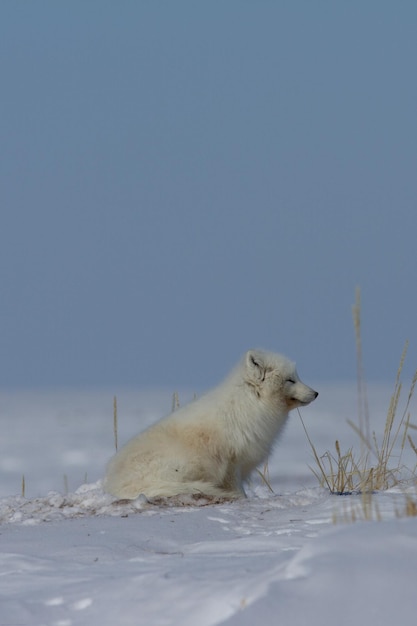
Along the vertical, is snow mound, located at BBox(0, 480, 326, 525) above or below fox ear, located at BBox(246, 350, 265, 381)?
below

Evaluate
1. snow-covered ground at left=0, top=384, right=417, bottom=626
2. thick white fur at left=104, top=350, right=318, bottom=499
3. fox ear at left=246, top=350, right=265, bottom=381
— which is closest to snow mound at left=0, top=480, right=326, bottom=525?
snow-covered ground at left=0, top=384, right=417, bottom=626

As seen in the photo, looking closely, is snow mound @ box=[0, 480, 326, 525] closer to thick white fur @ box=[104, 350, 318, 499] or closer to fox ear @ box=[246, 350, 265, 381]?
thick white fur @ box=[104, 350, 318, 499]

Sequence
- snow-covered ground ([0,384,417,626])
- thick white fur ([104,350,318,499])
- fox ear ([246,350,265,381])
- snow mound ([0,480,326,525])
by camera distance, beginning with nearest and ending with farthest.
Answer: snow-covered ground ([0,384,417,626]), snow mound ([0,480,326,525]), thick white fur ([104,350,318,499]), fox ear ([246,350,265,381])

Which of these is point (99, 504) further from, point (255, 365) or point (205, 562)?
point (205, 562)

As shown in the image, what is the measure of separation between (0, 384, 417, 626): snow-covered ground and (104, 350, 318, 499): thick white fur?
0.34 m

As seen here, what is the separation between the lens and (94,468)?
47.2ft

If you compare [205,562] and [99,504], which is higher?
[99,504]

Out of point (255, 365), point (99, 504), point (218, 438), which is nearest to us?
point (99, 504)

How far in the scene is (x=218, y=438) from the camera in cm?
658

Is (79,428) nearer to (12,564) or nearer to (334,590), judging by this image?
(12,564)

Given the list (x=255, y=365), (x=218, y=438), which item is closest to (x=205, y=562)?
(x=218, y=438)

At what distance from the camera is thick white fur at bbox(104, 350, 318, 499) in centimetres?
623

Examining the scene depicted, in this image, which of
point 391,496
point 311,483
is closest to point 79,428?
point 311,483

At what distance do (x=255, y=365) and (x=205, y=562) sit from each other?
372 cm
